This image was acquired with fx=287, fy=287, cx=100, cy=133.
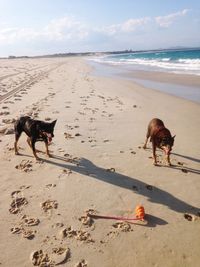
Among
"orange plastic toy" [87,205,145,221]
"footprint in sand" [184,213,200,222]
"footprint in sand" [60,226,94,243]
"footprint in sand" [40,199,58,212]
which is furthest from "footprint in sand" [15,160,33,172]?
"footprint in sand" [184,213,200,222]

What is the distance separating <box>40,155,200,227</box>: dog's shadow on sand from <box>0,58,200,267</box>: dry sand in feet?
0.06

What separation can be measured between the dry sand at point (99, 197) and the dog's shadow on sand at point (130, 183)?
2cm

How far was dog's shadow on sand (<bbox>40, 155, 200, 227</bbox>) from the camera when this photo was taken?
489 centimetres

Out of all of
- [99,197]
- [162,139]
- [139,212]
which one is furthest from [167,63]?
[139,212]

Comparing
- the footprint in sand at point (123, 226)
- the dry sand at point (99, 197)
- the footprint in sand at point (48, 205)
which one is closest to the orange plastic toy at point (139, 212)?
the dry sand at point (99, 197)

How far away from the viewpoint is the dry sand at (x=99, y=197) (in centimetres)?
388

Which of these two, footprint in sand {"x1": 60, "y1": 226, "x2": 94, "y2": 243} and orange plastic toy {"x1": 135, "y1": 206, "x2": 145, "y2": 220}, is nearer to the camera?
footprint in sand {"x1": 60, "y1": 226, "x2": 94, "y2": 243}

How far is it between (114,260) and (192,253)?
1.05 m

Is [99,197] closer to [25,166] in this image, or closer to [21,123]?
[25,166]

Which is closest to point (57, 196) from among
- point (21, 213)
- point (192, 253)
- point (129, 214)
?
point (21, 213)

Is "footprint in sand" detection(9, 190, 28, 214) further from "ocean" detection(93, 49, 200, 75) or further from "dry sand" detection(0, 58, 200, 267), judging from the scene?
"ocean" detection(93, 49, 200, 75)

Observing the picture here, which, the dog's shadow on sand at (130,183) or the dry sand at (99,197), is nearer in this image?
the dry sand at (99,197)

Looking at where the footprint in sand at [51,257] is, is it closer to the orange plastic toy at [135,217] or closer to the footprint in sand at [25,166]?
the orange plastic toy at [135,217]

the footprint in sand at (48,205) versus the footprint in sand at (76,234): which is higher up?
the footprint in sand at (48,205)
